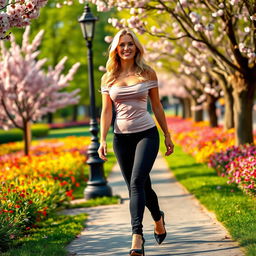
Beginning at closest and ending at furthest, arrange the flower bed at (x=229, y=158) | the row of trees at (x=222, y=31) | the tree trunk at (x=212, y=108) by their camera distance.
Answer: the flower bed at (x=229, y=158), the row of trees at (x=222, y=31), the tree trunk at (x=212, y=108)

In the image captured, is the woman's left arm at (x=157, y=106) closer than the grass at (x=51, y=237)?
Yes

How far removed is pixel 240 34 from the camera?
44.1 ft

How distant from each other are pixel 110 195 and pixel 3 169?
294cm

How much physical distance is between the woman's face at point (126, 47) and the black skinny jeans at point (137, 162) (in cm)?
76

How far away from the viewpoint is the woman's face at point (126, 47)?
514cm

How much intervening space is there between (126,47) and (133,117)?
2.31ft

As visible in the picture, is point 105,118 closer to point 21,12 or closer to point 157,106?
point 157,106

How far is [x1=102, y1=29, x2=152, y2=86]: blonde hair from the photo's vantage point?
514 cm

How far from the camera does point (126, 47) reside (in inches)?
203

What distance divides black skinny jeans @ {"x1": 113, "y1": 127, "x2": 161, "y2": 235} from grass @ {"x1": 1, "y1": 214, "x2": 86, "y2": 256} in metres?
1.07

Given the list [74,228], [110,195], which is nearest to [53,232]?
[74,228]

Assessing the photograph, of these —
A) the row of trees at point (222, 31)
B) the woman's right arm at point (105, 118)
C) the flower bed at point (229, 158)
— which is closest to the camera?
the woman's right arm at point (105, 118)

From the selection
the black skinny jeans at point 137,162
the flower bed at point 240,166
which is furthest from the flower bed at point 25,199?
the flower bed at point 240,166

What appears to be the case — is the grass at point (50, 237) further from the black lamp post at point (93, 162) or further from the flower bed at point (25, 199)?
the black lamp post at point (93, 162)
